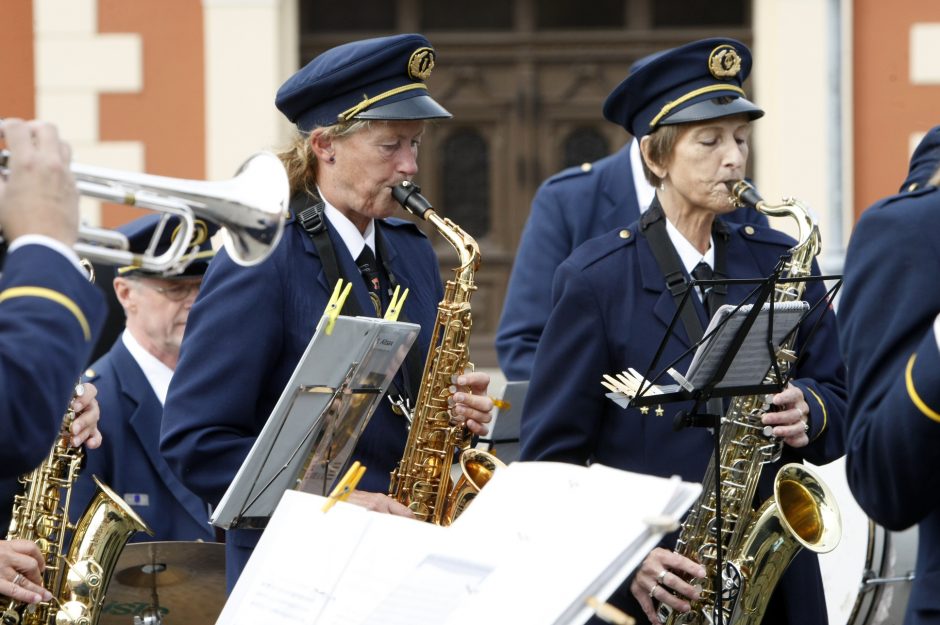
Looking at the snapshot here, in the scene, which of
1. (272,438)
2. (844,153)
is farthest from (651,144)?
(844,153)

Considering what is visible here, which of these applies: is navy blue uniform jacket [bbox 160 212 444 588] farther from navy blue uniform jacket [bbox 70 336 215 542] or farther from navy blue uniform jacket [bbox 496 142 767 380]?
navy blue uniform jacket [bbox 496 142 767 380]

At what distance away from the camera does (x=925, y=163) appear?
2801 mm

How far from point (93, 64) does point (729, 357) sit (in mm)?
6471

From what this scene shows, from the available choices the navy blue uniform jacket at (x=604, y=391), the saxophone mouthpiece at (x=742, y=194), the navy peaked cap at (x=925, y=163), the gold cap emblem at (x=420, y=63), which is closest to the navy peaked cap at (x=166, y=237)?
the gold cap emblem at (x=420, y=63)

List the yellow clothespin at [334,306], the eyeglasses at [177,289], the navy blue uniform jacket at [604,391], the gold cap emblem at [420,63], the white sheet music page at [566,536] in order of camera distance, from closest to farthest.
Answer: the white sheet music page at [566,536]
the yellow clothespin at [334,306]
the navy blue uniform jacket at [604,391]
the gold cap emblem at [420,63]
the eyeglasses at [177,289]

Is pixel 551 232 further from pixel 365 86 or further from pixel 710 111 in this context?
pixel 365 86

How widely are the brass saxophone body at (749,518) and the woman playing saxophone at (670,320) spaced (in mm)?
31

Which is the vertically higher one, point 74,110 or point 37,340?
point 74,110

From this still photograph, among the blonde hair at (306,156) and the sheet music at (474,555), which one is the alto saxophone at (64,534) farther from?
the sheet music at (474,555)

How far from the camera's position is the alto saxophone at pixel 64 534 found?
Result: 12.8ft

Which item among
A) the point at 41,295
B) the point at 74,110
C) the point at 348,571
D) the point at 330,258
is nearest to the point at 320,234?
the point at 330,258

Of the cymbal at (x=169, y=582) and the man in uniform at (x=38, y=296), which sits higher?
the man in uniform at (x=38, y=296)

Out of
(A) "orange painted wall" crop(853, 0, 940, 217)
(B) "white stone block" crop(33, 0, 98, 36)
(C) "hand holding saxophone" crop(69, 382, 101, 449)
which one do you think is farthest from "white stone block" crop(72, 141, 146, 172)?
(C) "hand holding saxophone" crop(69, 382, 101, 449)

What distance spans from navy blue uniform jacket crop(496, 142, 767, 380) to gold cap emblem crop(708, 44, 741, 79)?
1332 mm
